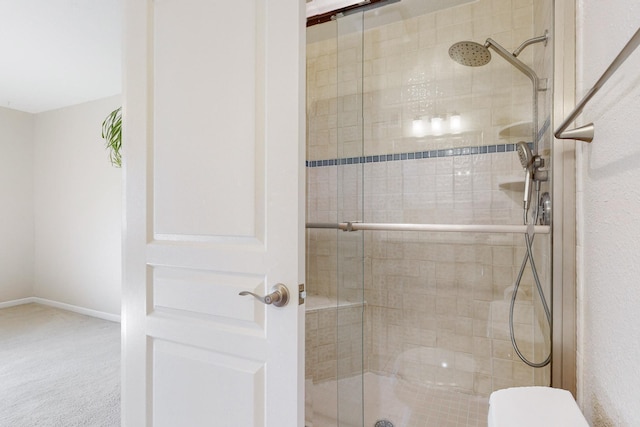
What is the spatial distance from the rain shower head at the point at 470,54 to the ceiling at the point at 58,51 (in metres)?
2.03

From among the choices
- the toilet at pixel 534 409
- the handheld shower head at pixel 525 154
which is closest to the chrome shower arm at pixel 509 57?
the handheld shower head at pixel 525 154

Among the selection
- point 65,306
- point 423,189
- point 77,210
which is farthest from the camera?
point 65,306

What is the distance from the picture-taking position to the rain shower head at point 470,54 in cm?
186

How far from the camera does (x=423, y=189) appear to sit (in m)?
2.08

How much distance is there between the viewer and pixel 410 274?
211 cm

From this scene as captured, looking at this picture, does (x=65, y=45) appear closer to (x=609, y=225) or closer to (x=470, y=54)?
(x=470, y=54)

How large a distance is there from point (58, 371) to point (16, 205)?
2.78 meters

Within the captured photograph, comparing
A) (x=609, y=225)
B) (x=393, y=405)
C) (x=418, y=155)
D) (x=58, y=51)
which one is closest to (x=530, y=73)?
(x=418, y=155)

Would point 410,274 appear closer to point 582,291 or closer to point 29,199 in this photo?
point 582,291

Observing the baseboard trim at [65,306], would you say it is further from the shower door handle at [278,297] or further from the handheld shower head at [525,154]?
the handheld shower head at [525,154]

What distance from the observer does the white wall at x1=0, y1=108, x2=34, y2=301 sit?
417 cm

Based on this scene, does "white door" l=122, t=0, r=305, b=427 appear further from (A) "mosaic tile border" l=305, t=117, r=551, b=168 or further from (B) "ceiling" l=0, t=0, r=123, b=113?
(B) "ceiling" l=0, t=0, r=123, b=113

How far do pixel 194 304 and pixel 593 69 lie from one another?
1.29 meters

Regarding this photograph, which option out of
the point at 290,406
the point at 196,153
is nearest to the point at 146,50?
the point at 196,153
